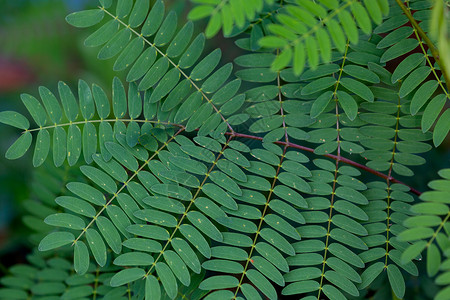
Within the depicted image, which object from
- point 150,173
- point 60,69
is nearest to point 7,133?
point 60,69

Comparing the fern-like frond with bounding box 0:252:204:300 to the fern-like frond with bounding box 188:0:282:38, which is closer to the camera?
the fern-like frond with bounding box 188:0:282:38

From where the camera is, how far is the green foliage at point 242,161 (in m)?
0.84

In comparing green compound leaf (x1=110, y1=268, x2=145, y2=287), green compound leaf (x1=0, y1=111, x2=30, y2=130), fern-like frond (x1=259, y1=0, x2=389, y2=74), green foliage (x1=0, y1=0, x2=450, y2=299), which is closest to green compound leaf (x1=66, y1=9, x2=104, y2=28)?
green foliage (x1=0, y1=0, x2=450, y2=299)

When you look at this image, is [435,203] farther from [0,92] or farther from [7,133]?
[0,92]

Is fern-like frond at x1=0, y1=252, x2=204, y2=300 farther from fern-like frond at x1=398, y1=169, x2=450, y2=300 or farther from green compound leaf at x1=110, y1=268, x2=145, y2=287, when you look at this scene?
fern-like frond at x1=398, y1=169, x2=450, y2=300

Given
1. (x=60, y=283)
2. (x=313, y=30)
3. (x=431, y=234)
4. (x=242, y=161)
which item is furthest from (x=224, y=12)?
(x=60, y=283)

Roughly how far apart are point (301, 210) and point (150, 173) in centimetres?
32

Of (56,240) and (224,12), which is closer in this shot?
(224,12)

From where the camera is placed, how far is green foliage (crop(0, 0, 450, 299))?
0.84 metres

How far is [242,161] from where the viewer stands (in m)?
0.89

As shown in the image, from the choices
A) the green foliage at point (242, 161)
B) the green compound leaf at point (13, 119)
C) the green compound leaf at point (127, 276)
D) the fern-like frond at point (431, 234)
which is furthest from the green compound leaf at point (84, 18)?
the fern-like frond at point (431, 234)

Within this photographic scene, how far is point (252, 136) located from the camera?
0.93m

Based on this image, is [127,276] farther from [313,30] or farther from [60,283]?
[313,30]

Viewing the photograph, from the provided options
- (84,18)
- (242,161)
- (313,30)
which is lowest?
(242,161)
